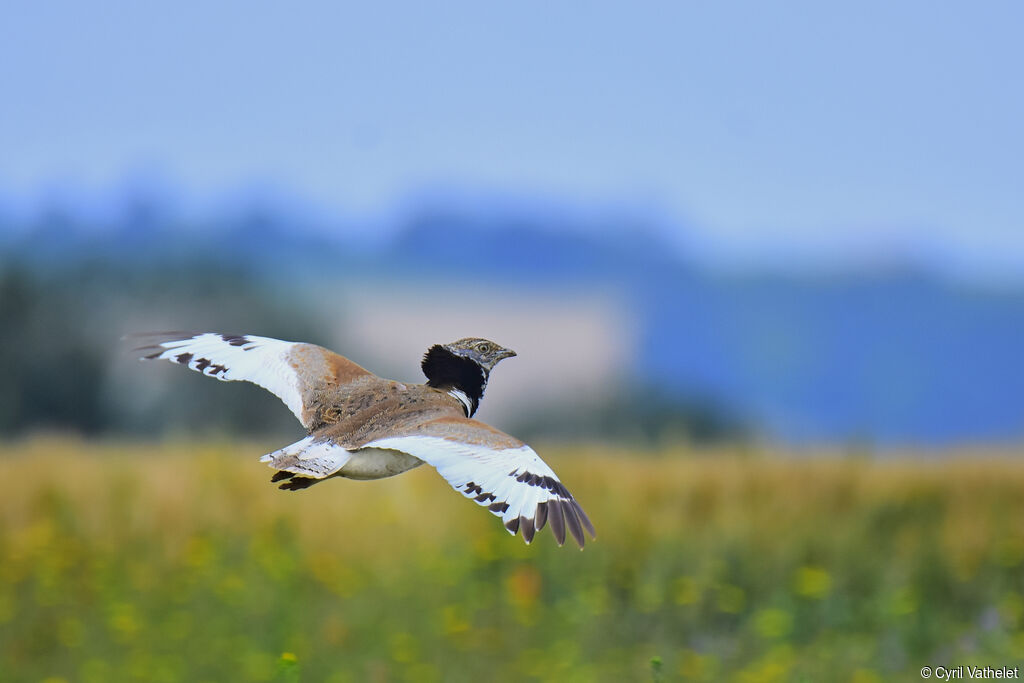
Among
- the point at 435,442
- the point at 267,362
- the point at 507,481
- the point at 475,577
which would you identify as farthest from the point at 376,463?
the point at 475,577

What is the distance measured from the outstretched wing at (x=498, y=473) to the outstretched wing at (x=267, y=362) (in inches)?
11.6

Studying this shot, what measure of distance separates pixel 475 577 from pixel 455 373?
11.9ft

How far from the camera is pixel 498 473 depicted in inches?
60.9

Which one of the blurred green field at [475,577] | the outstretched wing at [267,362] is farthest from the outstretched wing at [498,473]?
the blurred green field at [475,577]

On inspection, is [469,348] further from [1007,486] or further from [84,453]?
[1007,486]

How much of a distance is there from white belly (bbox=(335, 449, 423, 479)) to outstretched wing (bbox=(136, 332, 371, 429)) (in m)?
0.26

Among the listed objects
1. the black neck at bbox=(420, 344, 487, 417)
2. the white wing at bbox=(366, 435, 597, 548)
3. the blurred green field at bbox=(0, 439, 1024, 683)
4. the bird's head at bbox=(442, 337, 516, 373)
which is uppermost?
the bird's head at bbox=(442, 337, 516, 373)

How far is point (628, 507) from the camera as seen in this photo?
222 inches

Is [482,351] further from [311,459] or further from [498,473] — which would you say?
[311,459]

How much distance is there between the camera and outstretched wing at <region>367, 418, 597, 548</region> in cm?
147

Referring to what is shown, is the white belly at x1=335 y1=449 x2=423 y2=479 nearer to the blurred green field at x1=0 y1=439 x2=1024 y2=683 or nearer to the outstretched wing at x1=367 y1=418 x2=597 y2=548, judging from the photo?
the outstretched wing at x1=367 y1=418 x2=597 y2=548

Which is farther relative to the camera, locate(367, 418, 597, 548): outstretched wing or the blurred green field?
the blurred green field

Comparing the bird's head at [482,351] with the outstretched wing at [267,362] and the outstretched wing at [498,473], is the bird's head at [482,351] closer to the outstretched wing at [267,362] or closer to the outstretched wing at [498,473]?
the outstretched wing at [498,473]

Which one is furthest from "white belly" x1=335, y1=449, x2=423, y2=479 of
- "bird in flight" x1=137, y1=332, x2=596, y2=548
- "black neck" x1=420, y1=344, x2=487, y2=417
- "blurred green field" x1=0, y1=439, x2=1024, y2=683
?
"blurred green field" x1=0, y1=439, x2=1024, y2=683
